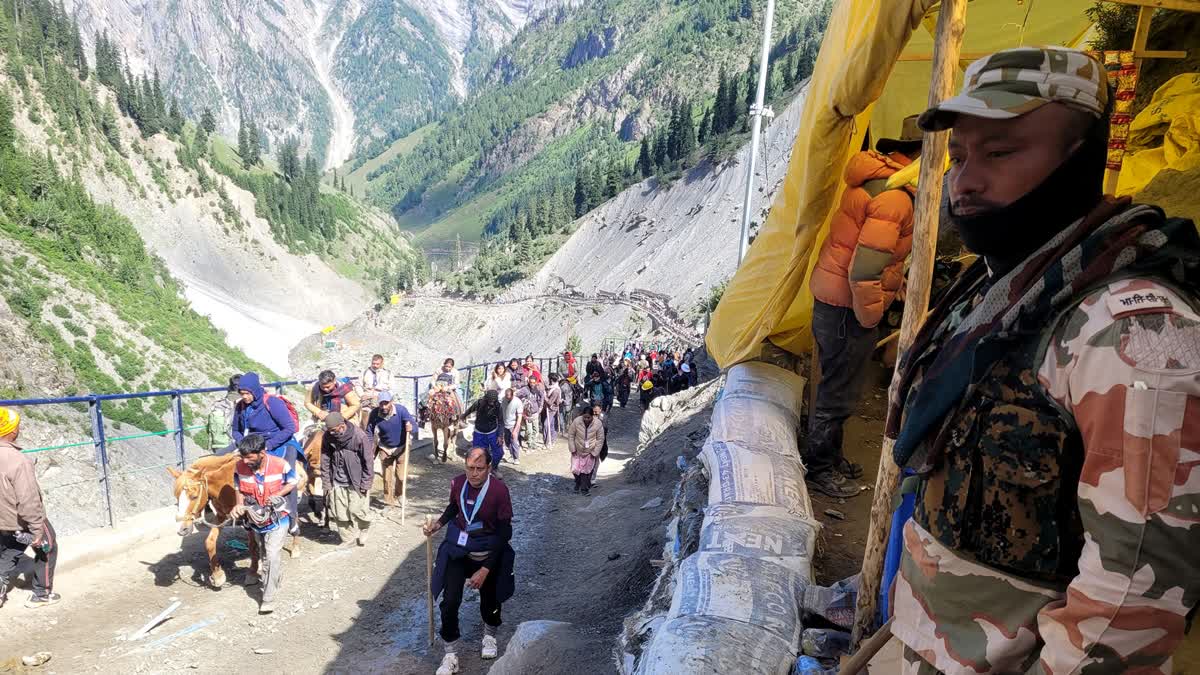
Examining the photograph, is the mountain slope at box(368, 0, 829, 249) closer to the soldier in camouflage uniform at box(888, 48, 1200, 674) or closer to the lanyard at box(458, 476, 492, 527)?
the lanyard at box(458, 476, 492, 527)

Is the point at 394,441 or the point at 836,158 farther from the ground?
the point at 836,158

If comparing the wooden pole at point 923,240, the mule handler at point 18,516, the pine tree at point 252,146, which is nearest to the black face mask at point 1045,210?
the wooden pole at point 923,240

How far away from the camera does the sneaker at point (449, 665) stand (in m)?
5.35

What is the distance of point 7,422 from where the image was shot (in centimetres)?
524

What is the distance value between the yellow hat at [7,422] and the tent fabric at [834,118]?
594cm

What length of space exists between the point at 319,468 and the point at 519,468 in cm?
513

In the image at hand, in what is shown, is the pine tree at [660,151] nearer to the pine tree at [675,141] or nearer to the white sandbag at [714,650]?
the pine tree at [675,141]

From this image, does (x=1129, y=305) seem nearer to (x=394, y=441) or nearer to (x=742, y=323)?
(x=742, y=323)

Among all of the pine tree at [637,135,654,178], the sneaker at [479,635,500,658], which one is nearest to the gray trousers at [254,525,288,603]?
the sneaker at [479,635,500,658]

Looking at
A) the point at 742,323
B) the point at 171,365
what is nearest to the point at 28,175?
the point at 171,365

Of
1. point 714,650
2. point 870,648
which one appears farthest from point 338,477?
point 870,648

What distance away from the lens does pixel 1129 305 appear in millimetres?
1100

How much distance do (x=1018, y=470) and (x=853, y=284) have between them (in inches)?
122

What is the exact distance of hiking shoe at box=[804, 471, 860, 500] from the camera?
4613 millimetres
